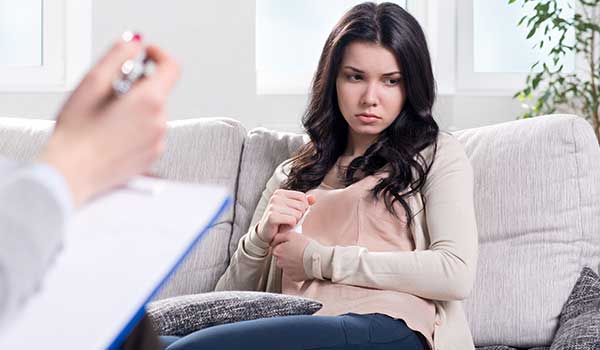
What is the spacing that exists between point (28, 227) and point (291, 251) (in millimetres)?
1571

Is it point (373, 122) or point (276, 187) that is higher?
point (373, 122)

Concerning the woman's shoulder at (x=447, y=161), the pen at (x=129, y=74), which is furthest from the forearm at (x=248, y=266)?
the pen at (x=129, y=74)

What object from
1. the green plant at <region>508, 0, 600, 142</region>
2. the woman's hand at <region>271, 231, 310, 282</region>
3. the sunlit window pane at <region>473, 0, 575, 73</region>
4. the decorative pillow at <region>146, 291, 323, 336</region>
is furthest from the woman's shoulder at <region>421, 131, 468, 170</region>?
the sunlit window pane at <region>473, 0, 575, 73</region>

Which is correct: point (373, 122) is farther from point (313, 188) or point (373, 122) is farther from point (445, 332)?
point (445, 332)

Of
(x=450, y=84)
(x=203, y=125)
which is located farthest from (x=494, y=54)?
(x=203, y=125)

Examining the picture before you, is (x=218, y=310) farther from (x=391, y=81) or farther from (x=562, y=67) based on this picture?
(x=562, y=67)

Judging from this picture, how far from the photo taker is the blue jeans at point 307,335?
1.62 metres

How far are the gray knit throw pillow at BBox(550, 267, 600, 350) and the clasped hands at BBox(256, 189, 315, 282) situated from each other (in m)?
0.55

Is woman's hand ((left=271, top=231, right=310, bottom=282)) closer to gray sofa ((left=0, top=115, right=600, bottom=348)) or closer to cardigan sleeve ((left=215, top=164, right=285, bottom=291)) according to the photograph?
cardigan sleeve ((left=215, top=164, right=285, bottom=291))

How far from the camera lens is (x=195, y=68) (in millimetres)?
3695

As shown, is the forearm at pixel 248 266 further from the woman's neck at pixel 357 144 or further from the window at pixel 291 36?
the window at pixel 291 36

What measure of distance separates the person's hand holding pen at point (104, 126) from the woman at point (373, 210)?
1.21 m

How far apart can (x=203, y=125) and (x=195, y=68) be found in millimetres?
1153

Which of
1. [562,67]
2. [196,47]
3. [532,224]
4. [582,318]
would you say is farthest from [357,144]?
[562,67]
